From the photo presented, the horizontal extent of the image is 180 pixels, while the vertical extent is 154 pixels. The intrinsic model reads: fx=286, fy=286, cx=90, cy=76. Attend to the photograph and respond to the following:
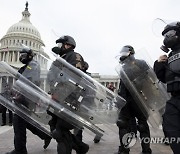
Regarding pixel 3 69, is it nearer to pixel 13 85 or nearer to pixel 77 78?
pixel 13 85

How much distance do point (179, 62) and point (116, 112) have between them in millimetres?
1222

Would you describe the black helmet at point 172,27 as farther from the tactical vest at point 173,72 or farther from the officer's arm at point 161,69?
the officer's arm at point 161,69

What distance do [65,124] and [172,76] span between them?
1.38 m

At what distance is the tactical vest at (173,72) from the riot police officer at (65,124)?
1.15m

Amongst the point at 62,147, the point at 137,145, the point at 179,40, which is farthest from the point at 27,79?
the point at 137,145

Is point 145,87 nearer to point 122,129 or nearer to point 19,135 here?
point 122,129

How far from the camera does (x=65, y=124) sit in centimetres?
342

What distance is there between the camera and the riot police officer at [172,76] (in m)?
2.63

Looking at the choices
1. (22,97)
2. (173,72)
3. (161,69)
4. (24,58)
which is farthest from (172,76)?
(24,58)

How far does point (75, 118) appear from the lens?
11.1ft

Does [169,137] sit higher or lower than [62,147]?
higher

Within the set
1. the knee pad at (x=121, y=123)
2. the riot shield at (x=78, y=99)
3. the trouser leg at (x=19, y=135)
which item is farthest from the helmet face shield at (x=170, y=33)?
the trouser leg at (x=19, y=135)

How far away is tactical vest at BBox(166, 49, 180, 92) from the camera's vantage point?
2.73 m

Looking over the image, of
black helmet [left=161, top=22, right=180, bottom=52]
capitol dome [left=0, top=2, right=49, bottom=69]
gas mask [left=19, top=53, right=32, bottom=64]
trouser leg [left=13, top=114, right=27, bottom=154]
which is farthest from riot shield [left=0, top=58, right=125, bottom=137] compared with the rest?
capitol dome [left=0, top=2, right=49, bottom=69]
